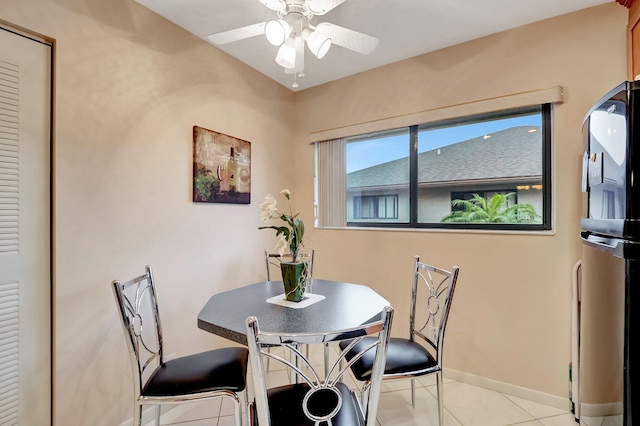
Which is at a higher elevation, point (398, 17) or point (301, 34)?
point (398, 17)

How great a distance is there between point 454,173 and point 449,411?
1.71 meters

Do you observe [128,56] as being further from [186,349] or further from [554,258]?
[554,258]

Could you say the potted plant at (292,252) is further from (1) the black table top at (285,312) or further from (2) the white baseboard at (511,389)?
(2) the white baseboard at (511,389)

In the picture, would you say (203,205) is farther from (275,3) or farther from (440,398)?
(440,398)

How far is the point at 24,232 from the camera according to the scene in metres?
Answer: 1.45

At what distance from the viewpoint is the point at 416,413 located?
77.6 inches

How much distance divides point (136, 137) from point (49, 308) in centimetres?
102

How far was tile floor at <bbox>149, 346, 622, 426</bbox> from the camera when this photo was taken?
6.16 feet

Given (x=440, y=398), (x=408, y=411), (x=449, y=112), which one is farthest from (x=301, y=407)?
(x=449, y=112)

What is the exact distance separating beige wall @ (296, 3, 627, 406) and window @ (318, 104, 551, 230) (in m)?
0.15

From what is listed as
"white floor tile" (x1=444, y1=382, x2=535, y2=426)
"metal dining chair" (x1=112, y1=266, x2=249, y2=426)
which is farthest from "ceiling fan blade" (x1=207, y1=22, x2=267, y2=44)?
"white floor tile" (x1=444, y1=382, x2=535, y2=426)

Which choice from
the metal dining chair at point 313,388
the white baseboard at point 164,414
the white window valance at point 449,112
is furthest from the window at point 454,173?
the white baseboard at point 164,414

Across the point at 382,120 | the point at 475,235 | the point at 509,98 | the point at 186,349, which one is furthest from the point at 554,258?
the point at 186,349

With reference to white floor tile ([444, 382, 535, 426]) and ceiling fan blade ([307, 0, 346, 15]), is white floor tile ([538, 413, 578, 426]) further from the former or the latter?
ceiling fan blade ([307, 0, 346, 15])
